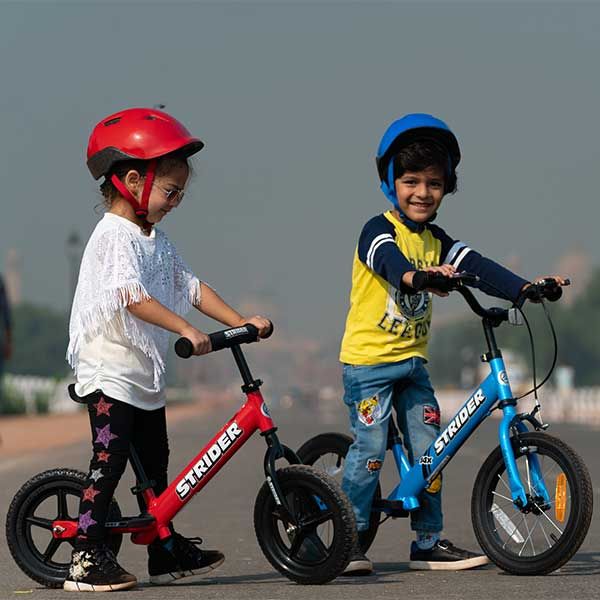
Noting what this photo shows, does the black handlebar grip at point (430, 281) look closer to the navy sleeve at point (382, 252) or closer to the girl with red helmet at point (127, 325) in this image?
the navy sleeve at point (382, 252)

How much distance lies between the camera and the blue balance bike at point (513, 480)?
249 inches

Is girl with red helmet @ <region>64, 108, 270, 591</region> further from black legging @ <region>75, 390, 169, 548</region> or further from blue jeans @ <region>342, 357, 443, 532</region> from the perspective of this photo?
blue jeans @ <region>342, 357, 443, 532</region>

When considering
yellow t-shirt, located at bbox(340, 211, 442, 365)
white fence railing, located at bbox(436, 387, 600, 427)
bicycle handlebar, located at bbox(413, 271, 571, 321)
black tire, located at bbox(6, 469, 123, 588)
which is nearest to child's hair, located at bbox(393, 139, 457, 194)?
yellow t-shirt, located at bbox(340, 211, 442, 365)

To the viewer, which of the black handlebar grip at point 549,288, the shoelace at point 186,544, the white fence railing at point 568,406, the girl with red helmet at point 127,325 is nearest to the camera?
the girl with red helmet at point 127,325

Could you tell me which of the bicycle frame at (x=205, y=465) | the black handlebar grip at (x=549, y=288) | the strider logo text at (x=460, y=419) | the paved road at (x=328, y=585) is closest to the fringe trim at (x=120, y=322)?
the bicycle frame at (x=205, y=465)

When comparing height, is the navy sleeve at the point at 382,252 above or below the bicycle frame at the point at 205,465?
A: above

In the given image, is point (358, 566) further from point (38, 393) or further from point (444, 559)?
point (38, 393)

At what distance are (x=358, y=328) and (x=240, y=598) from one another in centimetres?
149

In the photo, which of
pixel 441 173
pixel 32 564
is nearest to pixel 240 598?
pixel 32 564

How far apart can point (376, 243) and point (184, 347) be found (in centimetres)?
119

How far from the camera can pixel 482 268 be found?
7039mm

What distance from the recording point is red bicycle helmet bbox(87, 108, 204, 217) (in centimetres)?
647

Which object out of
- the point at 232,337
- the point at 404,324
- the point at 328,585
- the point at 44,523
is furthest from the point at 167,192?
the point at 328,585

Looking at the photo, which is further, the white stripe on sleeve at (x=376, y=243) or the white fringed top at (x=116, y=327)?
the white stripe on sleeve at (x=376, y=243)
